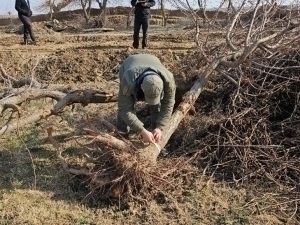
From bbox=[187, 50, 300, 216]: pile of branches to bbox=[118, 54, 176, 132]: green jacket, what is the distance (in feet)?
1.94

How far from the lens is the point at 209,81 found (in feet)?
16.1

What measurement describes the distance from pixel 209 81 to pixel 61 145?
1.72 metres

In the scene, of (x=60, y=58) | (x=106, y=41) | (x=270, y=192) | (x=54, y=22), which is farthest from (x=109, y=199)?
(x=54, y=22)

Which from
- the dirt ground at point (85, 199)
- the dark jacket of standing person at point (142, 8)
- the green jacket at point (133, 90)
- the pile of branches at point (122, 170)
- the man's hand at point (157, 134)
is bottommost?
the dirt ground at point (85, 199)

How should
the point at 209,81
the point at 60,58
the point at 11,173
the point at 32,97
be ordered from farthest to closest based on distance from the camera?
the point at 60,58 → the point at 209,81 → the point at 32,97 → the point at 11,173

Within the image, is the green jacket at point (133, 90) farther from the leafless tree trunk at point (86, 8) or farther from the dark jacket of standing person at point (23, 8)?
the leafless tree trunk at point (86, 8)

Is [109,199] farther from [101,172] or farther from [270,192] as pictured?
[270,192]

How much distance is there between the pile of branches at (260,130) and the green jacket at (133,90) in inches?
23.3

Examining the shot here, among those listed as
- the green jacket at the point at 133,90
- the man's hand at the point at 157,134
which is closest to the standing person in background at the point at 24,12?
Result: the green jacket at the point at 133,90

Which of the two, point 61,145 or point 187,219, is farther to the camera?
point 61,145

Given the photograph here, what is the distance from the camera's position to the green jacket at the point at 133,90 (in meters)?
3.49

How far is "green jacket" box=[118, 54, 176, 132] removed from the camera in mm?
3486

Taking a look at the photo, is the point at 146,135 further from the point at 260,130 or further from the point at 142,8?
the point at 142,8

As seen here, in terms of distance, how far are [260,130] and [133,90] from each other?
1.38 m
